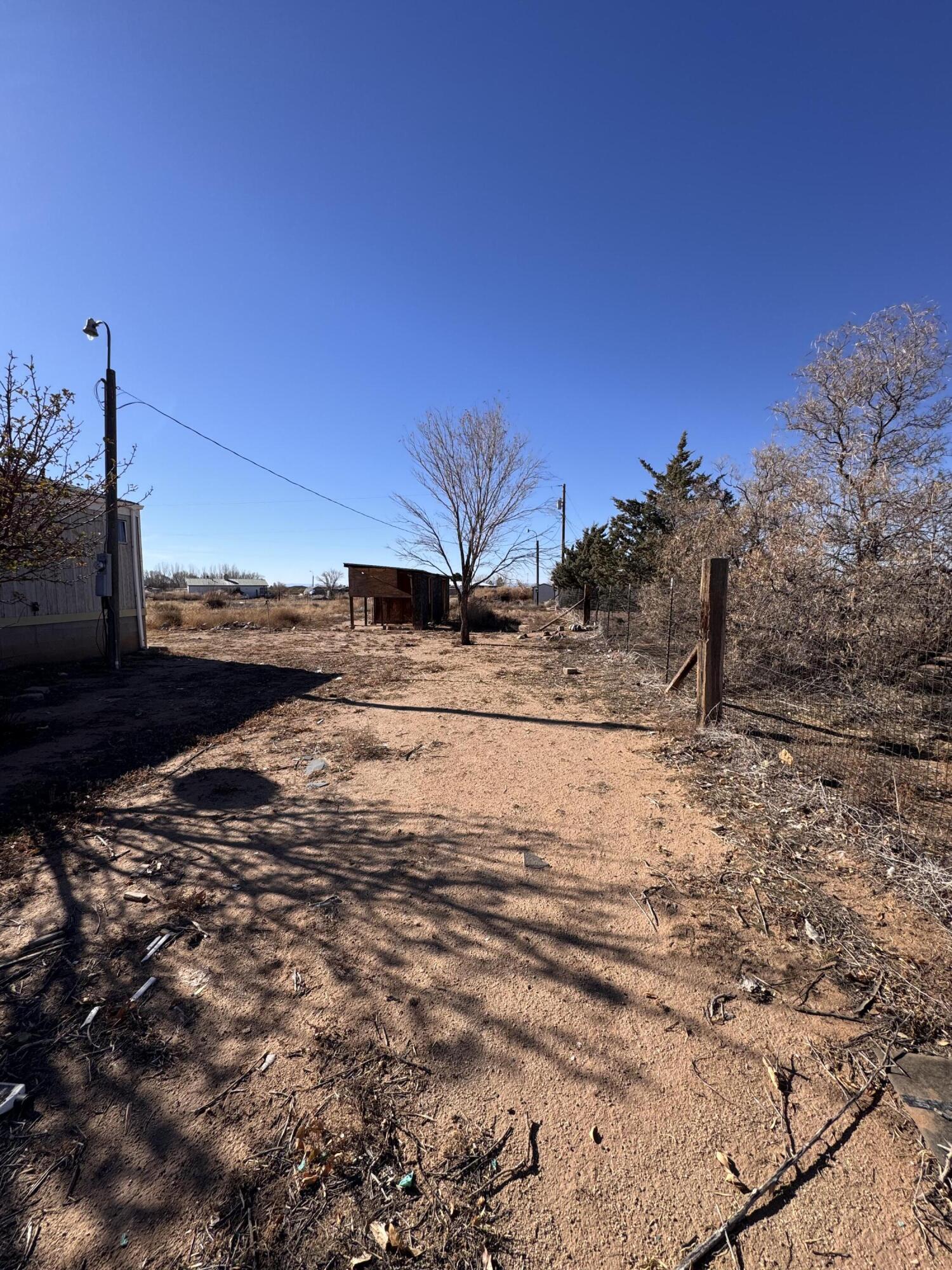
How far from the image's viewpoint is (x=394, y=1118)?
1735 millimetres

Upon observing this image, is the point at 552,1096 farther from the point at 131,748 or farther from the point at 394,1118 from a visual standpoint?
the point at 131,748

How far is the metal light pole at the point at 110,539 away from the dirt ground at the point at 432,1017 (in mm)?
7361

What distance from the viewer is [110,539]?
1038 cm

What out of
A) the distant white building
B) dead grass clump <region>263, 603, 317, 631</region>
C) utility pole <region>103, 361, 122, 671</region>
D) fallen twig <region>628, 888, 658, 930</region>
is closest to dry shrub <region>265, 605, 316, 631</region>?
dead grass clump <region>263, 603, 317, 631</region>

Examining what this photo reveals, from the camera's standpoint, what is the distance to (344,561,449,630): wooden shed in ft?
71.3

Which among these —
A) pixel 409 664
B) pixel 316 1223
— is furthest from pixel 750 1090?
pixel 409 664

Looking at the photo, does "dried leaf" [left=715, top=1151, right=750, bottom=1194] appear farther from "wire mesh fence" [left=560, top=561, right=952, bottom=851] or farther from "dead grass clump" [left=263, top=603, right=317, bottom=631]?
"dead grass clump" [left=263, top=603, right=317, bottom=631]

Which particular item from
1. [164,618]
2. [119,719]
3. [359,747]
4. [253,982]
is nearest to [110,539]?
[119,719]

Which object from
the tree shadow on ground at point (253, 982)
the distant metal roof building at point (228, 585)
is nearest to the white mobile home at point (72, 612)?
the tree shadow on ground at point (253, 982)

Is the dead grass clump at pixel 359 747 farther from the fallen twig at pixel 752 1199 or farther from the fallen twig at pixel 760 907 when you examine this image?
the fallen twig at pixel 752 1199

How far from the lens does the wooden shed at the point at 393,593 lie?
2172 cm

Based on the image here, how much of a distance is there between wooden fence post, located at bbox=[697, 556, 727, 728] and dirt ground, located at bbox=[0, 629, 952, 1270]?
5.31ft

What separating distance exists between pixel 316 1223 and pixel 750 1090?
4.76 ft

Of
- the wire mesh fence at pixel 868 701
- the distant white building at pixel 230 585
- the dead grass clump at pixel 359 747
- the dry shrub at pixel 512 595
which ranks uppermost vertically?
the distant white building at pixel 230 585
